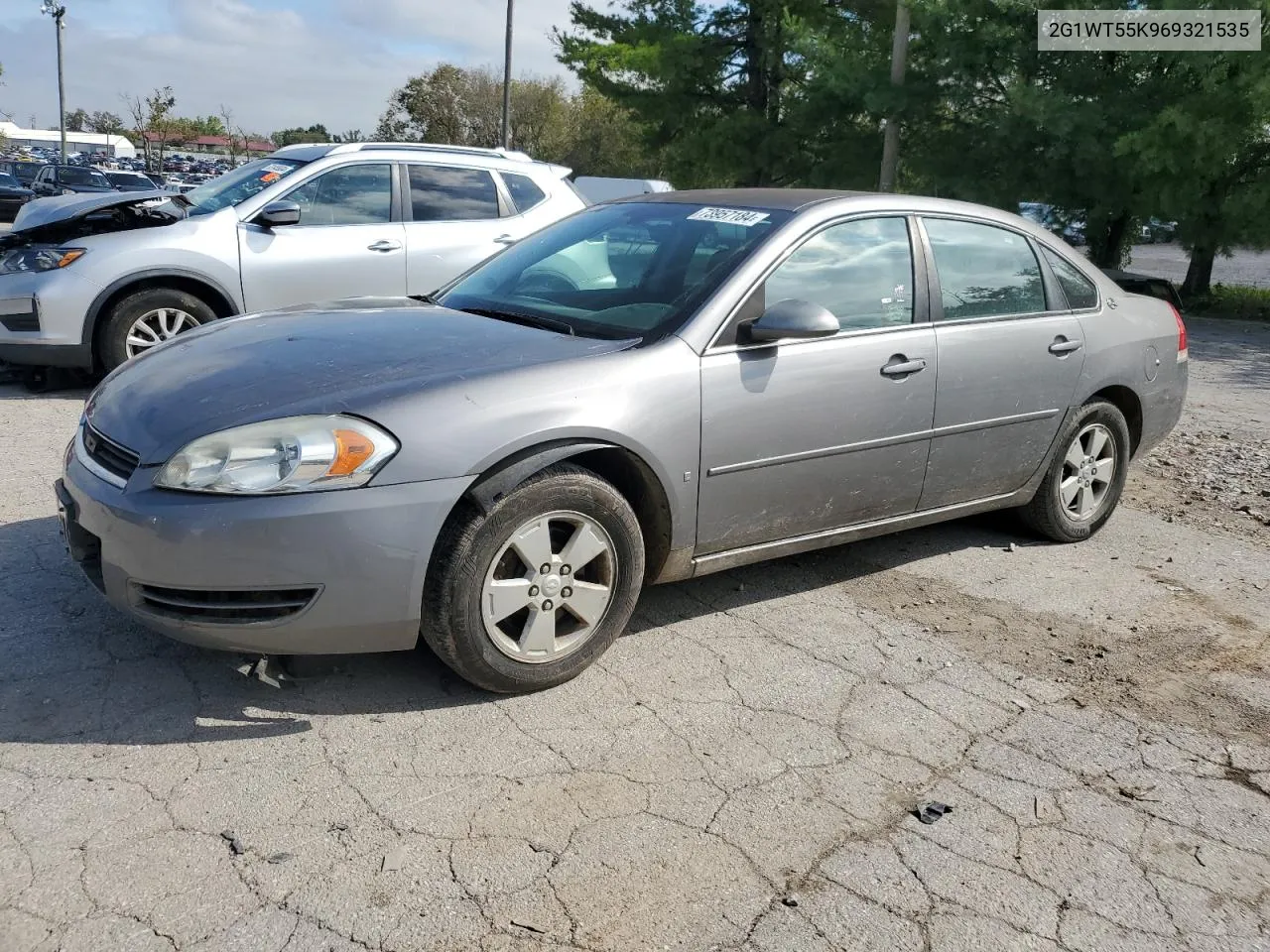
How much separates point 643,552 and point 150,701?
158 cm

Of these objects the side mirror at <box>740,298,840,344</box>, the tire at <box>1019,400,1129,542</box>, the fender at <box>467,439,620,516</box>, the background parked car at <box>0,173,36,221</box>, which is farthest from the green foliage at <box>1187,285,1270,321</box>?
the background parked car at <box>0,173,36,221</box>

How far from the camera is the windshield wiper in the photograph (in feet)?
12.7

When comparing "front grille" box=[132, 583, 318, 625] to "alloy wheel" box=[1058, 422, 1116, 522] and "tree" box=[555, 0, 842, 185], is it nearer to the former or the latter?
"alloy wheel" box=[1058, 422, 1116, 522]

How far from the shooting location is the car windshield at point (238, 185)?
774 cm

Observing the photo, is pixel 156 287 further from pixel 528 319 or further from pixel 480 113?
pixel 480 113

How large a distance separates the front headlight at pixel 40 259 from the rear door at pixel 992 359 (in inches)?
217

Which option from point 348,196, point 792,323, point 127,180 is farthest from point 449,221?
point 127,180

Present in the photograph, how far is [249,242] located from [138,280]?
756 millimetres

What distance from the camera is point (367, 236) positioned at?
7.82 metres

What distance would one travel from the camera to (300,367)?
3398 millimetres

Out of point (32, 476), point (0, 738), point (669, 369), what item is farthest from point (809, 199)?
point (32, 476)

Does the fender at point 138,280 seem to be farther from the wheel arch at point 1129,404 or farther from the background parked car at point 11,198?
the background parked car at point 11,198

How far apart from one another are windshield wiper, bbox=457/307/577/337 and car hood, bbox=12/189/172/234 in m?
4.69

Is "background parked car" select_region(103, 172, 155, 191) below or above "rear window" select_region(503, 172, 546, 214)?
above
